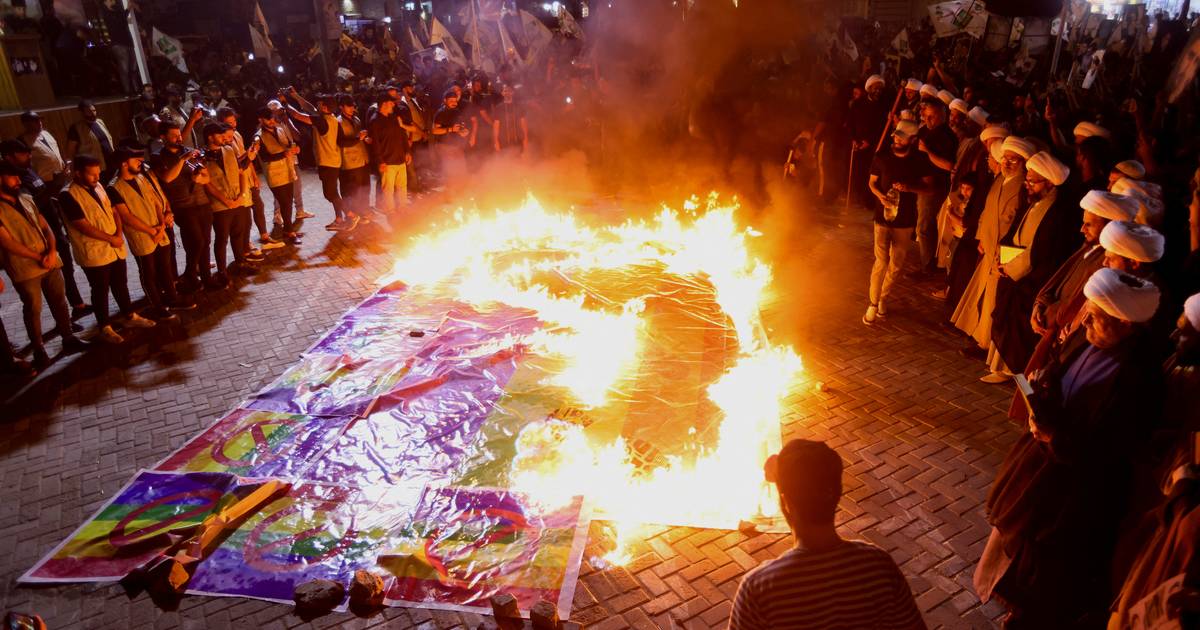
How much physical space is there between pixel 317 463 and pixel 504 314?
335 cm

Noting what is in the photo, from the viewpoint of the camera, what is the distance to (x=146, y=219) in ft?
26.7

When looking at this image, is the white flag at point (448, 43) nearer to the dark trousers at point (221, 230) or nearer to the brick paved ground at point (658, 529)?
the dark trousers at point (221, 230)

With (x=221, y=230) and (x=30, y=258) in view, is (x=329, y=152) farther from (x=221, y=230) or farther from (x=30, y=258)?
(x=30, y=258)

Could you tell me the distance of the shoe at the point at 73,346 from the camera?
7805 millimetres

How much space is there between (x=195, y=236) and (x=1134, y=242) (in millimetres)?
10371

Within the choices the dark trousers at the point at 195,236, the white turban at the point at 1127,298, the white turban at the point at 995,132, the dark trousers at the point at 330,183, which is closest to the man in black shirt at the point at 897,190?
the white turban at the point at 995,132

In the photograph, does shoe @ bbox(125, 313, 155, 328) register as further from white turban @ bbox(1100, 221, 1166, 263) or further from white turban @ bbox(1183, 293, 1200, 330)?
white turban @ bbox(1183, 293, 1200, 330)

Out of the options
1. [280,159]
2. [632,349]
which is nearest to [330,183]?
[280,159]

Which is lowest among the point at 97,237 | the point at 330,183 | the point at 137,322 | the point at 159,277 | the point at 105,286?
the point at 137,322

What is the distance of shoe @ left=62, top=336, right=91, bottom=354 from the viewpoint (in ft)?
25.6

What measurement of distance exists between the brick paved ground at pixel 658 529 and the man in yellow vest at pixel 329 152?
2.57 meters

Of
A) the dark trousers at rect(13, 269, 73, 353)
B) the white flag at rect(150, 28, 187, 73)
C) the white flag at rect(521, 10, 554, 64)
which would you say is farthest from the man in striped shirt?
the white flag at rect(150, 28, 187, 73)

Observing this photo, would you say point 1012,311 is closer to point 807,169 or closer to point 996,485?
point 996,485

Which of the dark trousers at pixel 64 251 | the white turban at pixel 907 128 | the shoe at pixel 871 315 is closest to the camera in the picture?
the white turban at pixel 907 128
